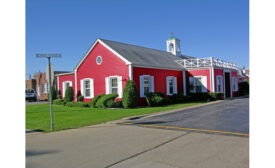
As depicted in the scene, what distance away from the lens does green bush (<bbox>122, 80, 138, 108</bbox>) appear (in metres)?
15.8

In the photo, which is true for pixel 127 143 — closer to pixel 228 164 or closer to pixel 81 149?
pixel 81 149

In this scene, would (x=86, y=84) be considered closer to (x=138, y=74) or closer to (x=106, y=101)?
(x=106, y=101)

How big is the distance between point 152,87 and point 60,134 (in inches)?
460

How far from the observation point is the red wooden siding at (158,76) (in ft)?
57.1

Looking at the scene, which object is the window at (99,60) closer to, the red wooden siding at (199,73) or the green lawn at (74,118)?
the green lawn at (74,118)

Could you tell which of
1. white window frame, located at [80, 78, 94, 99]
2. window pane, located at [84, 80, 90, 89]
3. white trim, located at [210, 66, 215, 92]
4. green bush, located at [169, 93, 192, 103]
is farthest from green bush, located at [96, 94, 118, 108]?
white trim, located at [210, 66, 215, 92]

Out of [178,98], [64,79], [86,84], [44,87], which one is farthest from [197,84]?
[44,87]

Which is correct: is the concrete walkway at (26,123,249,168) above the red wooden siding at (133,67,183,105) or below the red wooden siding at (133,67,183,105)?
below

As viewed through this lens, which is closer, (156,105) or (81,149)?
(81,149)

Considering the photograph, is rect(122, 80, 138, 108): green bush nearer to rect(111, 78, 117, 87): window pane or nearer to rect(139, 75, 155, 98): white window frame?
rect(139, 75, 155, 98): white window frame

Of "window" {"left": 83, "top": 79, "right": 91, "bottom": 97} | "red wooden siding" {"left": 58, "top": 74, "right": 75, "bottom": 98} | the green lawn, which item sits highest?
"red wooden siding" {"left": 58, "top": 74, "right": 75, "bottom": 98}

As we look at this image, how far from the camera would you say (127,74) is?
674 inches

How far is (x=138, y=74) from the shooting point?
17516mm

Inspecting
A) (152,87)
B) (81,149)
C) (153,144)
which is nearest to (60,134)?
(81,149)
